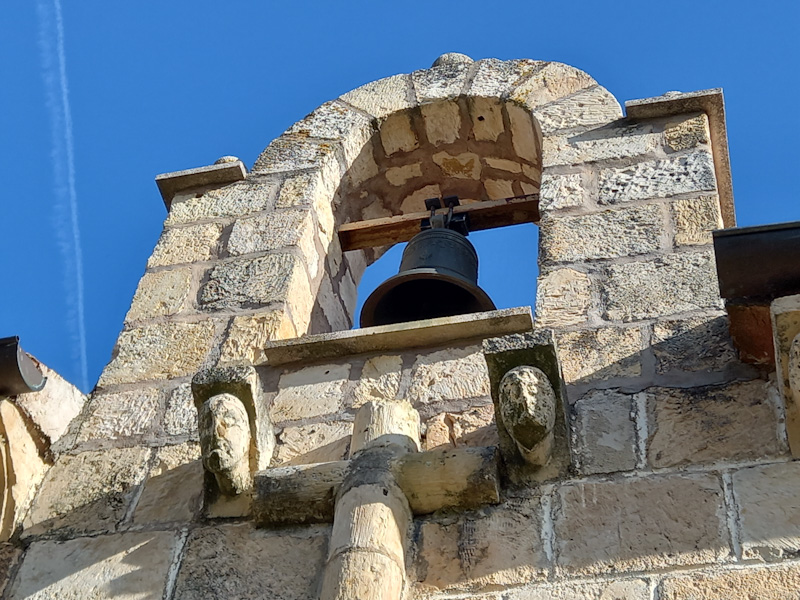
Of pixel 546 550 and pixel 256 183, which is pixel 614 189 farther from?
pixel 546 550

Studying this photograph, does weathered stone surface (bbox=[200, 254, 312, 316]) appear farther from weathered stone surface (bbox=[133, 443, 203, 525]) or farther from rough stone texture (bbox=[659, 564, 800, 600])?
rough stone texture (bbox=[659, 564, 800, 600])

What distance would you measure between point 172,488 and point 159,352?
0.75m

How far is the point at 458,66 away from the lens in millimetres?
5492

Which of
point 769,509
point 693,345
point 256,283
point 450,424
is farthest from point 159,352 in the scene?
point 769,509

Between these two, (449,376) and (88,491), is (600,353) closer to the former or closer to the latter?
(449,376)

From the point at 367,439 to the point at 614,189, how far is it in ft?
5.11

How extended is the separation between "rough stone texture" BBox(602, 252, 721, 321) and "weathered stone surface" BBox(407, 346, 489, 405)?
0.42 meters

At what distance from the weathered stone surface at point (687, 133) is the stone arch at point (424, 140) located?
287 millimetres

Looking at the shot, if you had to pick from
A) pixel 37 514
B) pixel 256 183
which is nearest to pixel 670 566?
pixel 37 514

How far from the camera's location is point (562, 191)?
4.26 meters

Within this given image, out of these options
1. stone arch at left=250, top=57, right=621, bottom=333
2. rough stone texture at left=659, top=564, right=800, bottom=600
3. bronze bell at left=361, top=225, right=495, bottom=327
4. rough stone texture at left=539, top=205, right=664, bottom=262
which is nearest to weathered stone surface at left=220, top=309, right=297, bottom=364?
bronze bell at left=361, top=225, right=495, bottom=327

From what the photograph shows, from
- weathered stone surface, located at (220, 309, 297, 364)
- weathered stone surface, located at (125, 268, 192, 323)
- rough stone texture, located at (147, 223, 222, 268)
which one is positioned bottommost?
weathered stone surface, located at (220, 309, 297, 364)

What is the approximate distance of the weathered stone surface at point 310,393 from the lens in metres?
3.52

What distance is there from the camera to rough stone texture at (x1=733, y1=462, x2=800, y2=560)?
8.57ft
